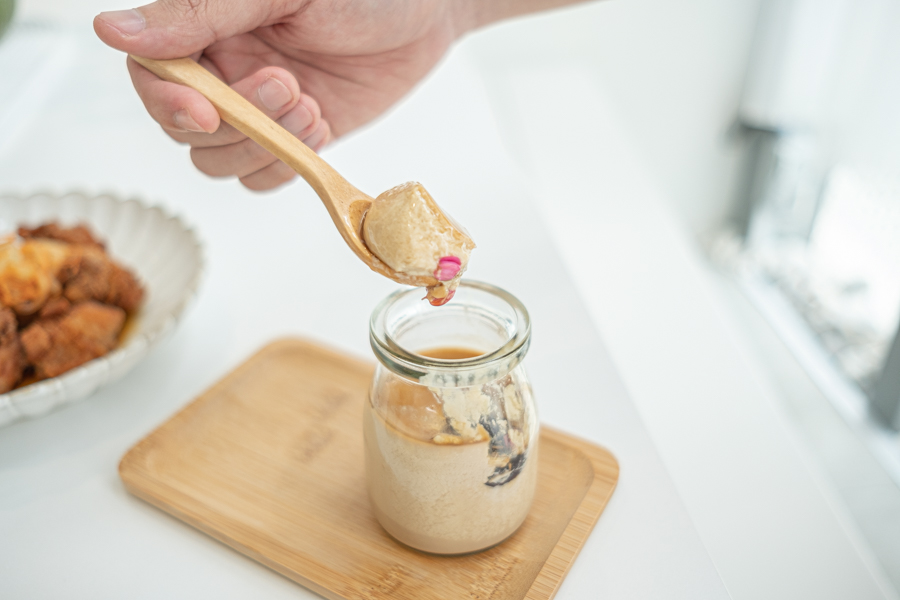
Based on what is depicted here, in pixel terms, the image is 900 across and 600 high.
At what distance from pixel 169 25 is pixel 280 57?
30 cm

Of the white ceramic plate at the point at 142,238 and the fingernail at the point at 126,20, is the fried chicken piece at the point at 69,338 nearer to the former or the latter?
the white ceramic plate at the point at 142,238

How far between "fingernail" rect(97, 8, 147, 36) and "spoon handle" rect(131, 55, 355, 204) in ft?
0.12

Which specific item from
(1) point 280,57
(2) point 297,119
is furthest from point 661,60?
(2) point 297,119

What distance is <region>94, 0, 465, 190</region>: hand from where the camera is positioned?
72 centimetres

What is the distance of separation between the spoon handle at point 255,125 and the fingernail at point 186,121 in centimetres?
3

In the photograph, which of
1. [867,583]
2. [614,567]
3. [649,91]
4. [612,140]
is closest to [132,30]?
[614,567]

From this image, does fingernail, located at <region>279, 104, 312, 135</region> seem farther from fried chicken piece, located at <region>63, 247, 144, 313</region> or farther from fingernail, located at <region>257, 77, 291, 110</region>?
fried chicken piece, located at <region>63, 247, 144, 313</region>

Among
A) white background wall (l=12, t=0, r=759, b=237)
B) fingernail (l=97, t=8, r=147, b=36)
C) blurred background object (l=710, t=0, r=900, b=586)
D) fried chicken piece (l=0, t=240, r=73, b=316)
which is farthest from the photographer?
white background wall (l=12, t=0, r=759, b=237)

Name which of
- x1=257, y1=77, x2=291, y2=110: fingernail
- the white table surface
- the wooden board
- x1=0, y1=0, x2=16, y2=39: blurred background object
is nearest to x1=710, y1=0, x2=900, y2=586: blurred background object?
the white table surface

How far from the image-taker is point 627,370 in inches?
38.3

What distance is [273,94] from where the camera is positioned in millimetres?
826

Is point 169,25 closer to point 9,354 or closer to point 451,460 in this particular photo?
point 9,354

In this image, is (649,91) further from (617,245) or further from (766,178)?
(617,245)

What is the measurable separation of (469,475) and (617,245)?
76 cm
